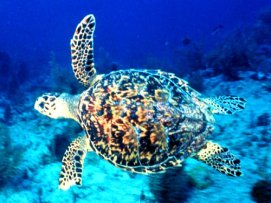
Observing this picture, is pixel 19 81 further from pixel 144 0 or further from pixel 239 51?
pixel 144 0

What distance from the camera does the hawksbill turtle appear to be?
279cm

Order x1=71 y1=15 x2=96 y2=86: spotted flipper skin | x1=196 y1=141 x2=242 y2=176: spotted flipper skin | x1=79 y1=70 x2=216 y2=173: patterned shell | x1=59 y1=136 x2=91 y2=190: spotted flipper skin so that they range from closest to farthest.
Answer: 1. x1=79 y1=70 x2=216 y2=173: patterned shell
2. x1=196 y1=141 x2=242 y2=176: spotted flipper skin
3. x1=59 y1=136 x2=91 y2=190: spotted flipper skin
4. x1=71 y1=15 x2=96 y2=86: spotted flipper skin

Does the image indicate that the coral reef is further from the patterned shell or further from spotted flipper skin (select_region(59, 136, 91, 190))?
spotted flipper skin (select_region(59, 136, 91, 190))

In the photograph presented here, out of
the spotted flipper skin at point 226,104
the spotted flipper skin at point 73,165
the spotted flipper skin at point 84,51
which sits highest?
the spotted flipper skin at point 84,51

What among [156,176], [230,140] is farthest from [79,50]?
[230,140]

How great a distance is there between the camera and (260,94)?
582 centimetres

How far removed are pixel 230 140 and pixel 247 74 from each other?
3.20m

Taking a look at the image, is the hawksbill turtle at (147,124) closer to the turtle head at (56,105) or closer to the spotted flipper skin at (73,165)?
the spotted flipper skin at (73,165)

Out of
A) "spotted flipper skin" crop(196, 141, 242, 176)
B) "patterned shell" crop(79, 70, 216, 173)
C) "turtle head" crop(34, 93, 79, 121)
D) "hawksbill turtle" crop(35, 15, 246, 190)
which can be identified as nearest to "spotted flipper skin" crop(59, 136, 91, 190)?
"hawksbill turtle" crop(35, 15, 246, 190)

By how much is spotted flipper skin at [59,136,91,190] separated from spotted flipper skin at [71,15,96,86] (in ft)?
2.97

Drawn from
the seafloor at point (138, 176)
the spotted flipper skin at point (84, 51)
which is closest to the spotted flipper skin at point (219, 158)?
the seafloor at point (138, 176)

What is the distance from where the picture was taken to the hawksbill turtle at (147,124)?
9.17 feet

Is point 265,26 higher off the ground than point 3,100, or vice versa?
point 265,26

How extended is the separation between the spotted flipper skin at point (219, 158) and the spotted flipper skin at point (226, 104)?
0.50 m
